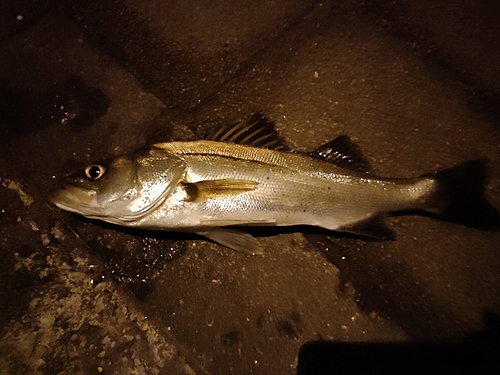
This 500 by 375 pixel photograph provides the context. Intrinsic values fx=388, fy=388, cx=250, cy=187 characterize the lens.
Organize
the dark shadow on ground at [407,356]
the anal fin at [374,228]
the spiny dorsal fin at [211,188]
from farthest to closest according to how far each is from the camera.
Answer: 1. the dark shadow on ground at [407,356]
2. the anal fin at [374,228]
3. the spiny dorsal fin at [211,188]

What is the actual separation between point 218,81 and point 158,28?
620 millimetres

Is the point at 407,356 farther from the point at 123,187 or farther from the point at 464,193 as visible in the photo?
the point at 123,187

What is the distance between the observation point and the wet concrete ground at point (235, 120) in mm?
2592

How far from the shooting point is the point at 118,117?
2.84 m

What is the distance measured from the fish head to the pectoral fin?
1.30 feet

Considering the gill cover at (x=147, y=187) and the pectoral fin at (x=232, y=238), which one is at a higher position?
the gill cover at (x=147, y=187)

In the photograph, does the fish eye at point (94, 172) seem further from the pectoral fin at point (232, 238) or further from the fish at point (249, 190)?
the pectoral fin at point (232, 238)

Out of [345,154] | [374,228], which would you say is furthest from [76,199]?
[374,228]

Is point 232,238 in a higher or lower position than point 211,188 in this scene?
lower

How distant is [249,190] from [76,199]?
102cm

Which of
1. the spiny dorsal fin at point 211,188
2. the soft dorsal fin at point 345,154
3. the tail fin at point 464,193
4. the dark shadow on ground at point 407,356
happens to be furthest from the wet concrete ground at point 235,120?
the spiny dorsal fin at point 211,188

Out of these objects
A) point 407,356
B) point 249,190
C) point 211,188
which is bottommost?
point 407,356

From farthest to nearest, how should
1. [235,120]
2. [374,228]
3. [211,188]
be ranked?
1. [235,120]
2. [374,228]
3. [211,188]

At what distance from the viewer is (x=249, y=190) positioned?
2.29m
